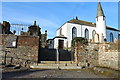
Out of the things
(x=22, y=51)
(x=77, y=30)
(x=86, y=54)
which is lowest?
(x=86, y=54)

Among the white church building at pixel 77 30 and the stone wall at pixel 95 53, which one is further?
the white church building at pixel 77 30

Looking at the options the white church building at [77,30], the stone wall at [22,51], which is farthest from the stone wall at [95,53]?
the white church building at [77,30]

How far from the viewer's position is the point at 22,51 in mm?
11344

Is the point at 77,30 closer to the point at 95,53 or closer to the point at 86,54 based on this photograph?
the point at 95,53

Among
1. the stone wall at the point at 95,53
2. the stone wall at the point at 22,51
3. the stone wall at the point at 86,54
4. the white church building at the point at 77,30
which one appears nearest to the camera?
the stone wall at the point at 22,51

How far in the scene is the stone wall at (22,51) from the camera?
11141 millimetres

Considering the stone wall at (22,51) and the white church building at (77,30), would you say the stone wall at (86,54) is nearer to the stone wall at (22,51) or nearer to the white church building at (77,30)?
the stone wall at (22,51)

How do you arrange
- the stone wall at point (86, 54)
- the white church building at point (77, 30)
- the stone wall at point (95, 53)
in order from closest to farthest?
1. the stone wall at point (95, 53)
2. the stone wall at point (86, 54)
3. the white church building at point (77, 30)

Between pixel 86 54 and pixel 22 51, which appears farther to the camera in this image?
pixel 86 54

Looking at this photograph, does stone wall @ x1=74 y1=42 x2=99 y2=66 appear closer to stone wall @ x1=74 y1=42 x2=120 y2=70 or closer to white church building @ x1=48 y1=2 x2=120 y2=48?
stone wall @ x1=74 y1=42 x2=120 y2=70

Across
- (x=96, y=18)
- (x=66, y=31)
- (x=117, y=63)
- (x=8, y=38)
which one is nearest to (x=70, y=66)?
(x=117, y=63)

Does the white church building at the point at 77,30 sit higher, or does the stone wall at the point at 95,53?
the white church building at the point at 77,30

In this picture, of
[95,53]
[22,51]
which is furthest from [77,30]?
[22,51]

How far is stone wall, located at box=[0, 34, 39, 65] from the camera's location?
36.6 feet
